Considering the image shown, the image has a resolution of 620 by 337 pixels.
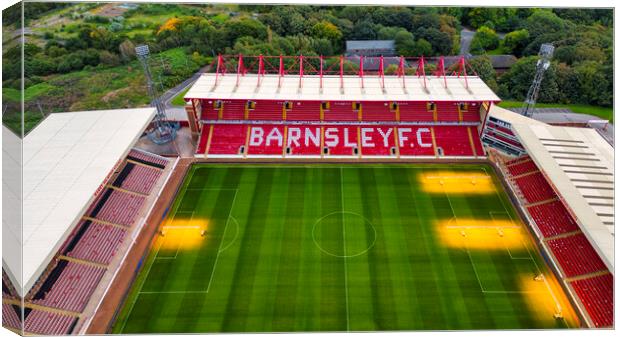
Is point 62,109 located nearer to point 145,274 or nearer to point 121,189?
point 121,189

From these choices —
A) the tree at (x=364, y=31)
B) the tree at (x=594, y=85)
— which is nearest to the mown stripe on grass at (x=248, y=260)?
the tree at (x=364, y=31)

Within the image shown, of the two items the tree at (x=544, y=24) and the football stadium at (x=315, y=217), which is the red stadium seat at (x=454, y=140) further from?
the tree at (x=544, y=24)

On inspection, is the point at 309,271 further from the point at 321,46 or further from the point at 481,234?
the point at 321,46

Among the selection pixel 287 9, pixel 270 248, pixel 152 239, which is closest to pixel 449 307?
pixel 270 248

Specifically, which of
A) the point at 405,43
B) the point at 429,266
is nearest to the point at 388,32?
the point at 405,43

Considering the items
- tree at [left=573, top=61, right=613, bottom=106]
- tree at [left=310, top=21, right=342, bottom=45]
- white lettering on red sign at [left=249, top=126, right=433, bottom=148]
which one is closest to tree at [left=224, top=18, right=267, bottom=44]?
tree at [left=310, top=21, right=342, bottom=45]

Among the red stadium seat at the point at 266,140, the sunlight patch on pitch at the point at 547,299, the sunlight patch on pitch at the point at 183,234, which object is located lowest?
the sunlight patch on pitch at the point at 547,299
